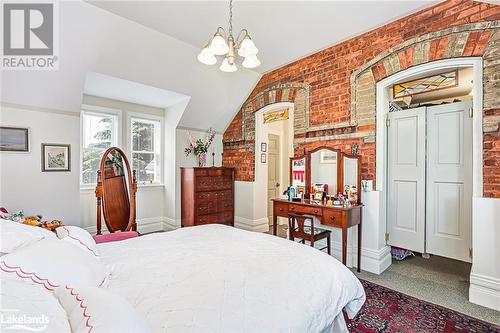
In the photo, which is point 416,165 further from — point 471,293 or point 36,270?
point 36,270

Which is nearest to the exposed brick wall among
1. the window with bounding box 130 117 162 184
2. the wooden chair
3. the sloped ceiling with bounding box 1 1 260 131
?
the wooden chair

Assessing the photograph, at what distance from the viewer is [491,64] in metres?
2.41

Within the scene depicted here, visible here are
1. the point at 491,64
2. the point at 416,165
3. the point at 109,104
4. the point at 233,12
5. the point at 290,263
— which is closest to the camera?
the point at 290,263

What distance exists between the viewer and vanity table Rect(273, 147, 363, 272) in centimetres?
304

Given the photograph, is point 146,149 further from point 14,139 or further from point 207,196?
point 14,139

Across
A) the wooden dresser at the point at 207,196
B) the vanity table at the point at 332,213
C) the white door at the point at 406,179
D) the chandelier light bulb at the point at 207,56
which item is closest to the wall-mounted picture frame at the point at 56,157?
the wooden dresser at the point at 207,196

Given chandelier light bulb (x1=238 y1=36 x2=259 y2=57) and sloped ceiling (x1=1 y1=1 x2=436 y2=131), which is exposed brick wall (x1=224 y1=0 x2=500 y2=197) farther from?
chandelier light bulb (x1=238 y1=36 x2=259 y2=57)

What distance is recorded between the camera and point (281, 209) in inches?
144

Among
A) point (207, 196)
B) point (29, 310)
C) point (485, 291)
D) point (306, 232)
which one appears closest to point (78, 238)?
point (29, 310)

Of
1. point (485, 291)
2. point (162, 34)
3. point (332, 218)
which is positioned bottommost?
point (485, 291)

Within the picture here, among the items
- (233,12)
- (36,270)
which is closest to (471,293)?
(36,270)

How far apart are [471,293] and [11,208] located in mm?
5302

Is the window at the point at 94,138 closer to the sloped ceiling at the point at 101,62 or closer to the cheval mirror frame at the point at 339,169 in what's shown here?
the sloped ceiling at the point at 101,62

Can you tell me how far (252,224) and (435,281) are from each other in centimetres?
296
